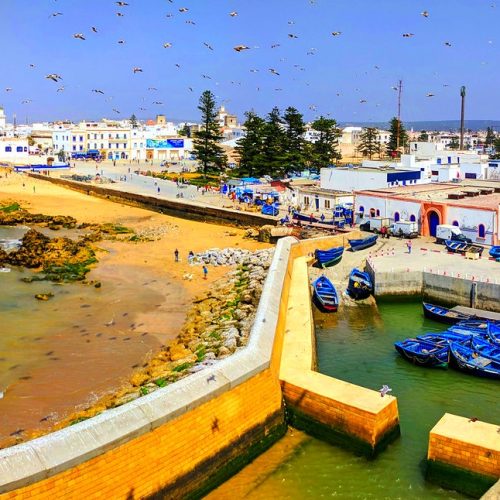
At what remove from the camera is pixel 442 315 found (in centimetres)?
2088

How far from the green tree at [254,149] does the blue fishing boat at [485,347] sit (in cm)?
4207

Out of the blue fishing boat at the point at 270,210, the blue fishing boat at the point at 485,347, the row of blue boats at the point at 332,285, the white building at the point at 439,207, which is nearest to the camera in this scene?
the blue fishing boat at the point at 485,347

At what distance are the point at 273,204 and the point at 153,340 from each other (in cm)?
2368

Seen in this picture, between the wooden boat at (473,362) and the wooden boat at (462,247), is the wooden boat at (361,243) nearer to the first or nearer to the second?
the wooden boat at (462,247)

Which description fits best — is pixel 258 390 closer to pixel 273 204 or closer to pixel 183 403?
pixel 183 403

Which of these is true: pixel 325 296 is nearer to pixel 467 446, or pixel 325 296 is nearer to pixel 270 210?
pixel 467 446

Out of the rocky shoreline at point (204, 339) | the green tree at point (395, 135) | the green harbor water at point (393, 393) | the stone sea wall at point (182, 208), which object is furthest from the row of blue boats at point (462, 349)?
the green tree at point (395, 135)

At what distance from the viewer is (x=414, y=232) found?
30047mm

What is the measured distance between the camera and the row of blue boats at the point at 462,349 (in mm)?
16328

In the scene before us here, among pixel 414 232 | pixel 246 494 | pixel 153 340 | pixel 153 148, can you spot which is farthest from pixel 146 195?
pixel 153 148

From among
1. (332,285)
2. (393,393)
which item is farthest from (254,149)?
(393,393)

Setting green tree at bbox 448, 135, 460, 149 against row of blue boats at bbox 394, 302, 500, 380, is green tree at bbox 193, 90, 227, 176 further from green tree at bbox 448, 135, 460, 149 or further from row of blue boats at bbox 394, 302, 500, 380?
green tree at bbox 448, 135, 460, 149

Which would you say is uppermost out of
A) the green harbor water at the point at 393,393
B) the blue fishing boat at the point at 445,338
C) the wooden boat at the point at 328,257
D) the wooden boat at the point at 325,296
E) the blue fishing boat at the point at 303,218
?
the blue fishing boat at the point at 303,218

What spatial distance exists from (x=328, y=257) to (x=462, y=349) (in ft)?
31.8
